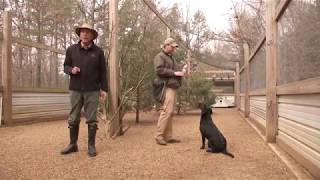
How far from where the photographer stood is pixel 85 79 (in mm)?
5441

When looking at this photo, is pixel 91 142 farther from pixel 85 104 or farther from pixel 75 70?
pixel 75 70

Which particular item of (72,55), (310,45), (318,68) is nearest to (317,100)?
(318,68)

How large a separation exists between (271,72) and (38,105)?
21.4 feet

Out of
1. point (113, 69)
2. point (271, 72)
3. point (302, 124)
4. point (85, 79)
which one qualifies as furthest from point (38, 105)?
point (302, 124)

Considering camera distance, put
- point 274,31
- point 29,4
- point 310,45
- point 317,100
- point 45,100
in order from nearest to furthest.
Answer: point 317,100 → point 310,45 → point 274,31 → point 45,100 → point 29,4

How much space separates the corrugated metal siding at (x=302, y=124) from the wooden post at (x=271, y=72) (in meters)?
0.36

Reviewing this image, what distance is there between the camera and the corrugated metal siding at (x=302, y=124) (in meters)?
3.91

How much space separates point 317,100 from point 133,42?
5.09 metres

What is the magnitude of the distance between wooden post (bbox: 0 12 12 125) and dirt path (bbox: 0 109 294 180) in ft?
7.94

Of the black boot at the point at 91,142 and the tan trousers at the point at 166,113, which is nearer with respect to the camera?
the black boot at the point at 91,142

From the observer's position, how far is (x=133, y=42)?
8.41 meters

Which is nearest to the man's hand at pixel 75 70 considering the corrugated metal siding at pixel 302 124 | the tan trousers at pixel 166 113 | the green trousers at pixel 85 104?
the green trousers at pixel 85 104

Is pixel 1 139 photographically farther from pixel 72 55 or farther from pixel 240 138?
pixel 240 138

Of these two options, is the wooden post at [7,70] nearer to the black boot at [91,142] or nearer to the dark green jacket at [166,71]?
the dark green jacket at [166,71]
